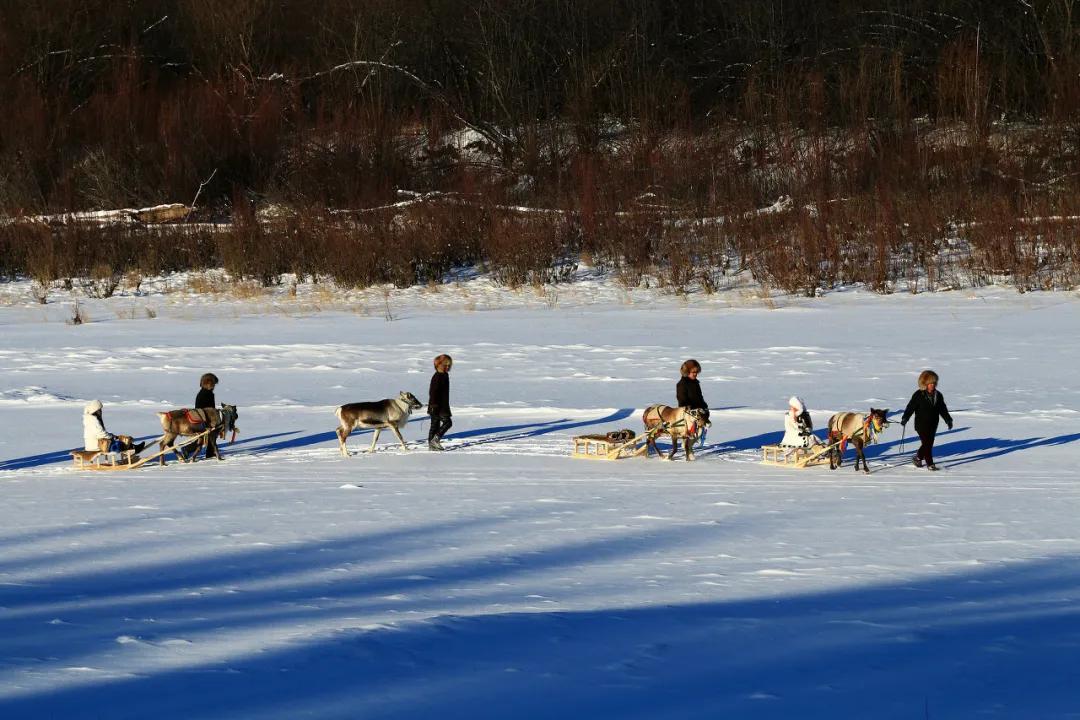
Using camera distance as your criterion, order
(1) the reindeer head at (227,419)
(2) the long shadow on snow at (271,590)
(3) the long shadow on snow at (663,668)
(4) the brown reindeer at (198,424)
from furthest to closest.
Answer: (1) the reindeer head at (227,419)
(4) the brown reindeer at (198,424)
(2) the long shadow on snow at (271,590)
(3) the long shadow on snow at (663,668)

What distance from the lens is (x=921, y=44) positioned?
125 ft

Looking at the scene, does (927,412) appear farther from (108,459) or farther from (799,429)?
(108,459)

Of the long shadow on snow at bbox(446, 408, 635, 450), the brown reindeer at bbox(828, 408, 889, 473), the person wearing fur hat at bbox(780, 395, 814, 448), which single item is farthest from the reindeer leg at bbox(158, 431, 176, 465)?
the brown reindeer at bbox(828, 408, 889, 473)

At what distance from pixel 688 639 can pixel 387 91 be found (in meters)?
34.8

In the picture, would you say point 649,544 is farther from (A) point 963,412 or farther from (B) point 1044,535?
(A) point 963,412

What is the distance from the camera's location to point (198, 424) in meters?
12.7

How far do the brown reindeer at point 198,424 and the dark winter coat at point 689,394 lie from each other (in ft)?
13.4

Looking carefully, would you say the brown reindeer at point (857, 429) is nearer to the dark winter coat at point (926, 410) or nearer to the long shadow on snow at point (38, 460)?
the dark winter coat at point (926, 410)

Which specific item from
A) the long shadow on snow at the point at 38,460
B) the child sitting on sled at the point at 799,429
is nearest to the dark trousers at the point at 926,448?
the child sitting on sled at the point at 799,429

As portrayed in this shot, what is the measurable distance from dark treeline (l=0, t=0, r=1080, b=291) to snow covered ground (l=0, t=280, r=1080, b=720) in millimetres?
10251

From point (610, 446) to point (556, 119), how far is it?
26.9 meters

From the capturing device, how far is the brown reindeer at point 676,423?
485 inches

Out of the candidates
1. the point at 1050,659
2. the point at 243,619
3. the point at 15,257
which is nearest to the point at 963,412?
the point at 1050,659

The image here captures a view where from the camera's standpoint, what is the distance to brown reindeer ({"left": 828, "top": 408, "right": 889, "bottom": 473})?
11484mm
